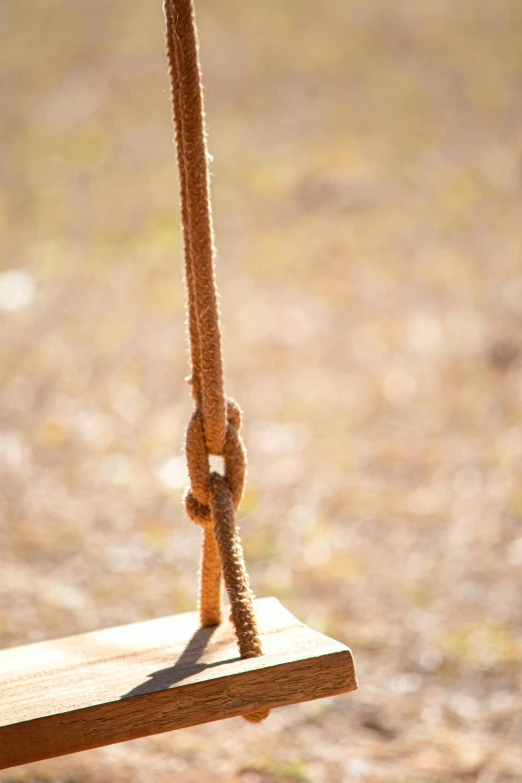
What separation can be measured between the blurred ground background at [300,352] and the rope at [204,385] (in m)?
0.16

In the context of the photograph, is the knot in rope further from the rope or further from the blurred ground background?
the blurred ground background

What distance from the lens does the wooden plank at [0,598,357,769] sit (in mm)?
557

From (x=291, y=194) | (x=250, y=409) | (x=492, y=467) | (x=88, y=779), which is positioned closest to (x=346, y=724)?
(x=88, y=779)

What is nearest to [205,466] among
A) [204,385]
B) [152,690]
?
[204,385]

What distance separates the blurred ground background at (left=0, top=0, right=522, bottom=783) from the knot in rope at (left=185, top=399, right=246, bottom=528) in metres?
0.35

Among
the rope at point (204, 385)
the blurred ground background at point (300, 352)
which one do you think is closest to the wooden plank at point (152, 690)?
the rope at point (204, 385)

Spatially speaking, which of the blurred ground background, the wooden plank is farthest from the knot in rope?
the blurred ground background

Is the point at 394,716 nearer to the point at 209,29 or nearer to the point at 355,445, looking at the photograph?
the point at 355,445

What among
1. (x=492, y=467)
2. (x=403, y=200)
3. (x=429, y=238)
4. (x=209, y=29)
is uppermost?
(x=209, y=29)

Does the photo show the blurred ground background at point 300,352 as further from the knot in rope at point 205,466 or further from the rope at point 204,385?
the knot in rope at point 205,466

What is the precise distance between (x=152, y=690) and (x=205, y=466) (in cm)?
21

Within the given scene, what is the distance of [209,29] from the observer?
11.8 ft

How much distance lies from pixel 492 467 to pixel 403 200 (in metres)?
1.37

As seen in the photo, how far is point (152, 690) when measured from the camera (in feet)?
1.87
